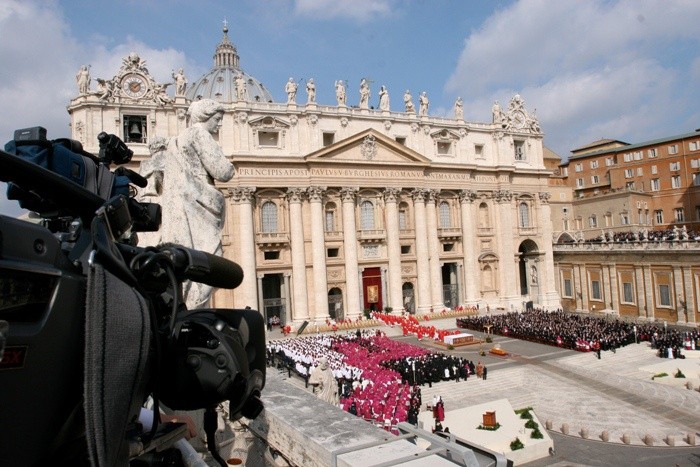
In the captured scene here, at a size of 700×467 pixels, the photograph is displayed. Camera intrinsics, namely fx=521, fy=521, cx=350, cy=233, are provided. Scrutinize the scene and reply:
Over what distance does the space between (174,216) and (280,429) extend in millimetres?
2876

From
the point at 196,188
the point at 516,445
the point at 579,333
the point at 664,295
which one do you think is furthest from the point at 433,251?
the point at 196,188

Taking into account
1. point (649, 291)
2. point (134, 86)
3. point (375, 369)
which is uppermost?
point (134, 86)

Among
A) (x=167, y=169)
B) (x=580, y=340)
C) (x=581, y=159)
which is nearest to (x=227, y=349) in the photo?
(x=167, y=169)

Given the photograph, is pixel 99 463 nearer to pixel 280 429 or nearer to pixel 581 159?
pixel 280 429

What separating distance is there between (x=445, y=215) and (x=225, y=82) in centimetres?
3822

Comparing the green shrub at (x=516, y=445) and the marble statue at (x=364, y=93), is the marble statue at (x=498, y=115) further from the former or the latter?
the green shrub at (x=516, y=445)

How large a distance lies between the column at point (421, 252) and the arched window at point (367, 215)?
12.2 feet

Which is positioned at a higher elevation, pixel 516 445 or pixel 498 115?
pixel 498 115

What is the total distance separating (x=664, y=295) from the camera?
133 ft

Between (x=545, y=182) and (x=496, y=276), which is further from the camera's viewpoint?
(x=545, y=182)

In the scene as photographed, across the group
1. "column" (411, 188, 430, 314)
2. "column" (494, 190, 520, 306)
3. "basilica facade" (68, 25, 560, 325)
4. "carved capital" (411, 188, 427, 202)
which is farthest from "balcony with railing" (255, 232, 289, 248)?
"column" (494, 190, 520, 306)

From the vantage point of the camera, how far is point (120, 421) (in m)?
1.59

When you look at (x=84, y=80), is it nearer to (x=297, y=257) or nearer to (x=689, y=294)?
(x=297, y=257)

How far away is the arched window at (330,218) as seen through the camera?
138 ft
